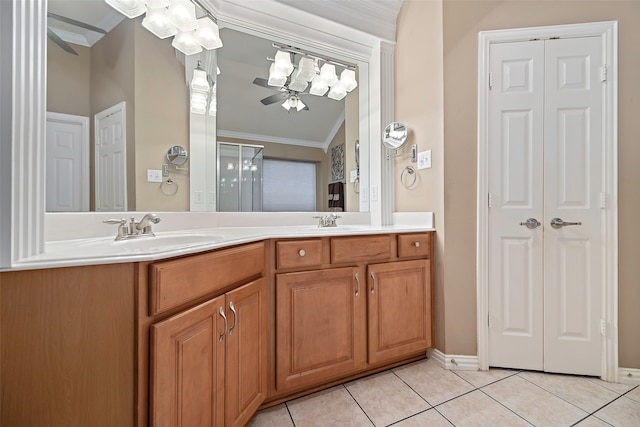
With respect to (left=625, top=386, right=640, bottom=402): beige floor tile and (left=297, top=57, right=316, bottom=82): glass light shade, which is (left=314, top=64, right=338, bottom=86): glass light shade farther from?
(left=625, top=386, right=640, bottom=402): beige floor tile

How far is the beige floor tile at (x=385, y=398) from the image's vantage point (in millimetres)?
1323

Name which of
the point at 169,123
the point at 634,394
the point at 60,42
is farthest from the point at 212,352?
→ the point at 634,394

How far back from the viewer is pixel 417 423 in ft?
4.16

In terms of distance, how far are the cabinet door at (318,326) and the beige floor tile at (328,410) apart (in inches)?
3.6

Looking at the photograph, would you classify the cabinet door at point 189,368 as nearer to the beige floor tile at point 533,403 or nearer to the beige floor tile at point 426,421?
the beige floor tile at point 426,421

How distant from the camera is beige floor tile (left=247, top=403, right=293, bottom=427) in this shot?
1270mm

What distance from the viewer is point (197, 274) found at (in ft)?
3.02

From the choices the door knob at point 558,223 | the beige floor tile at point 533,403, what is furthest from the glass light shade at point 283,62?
the beige floor tile at point 533,403

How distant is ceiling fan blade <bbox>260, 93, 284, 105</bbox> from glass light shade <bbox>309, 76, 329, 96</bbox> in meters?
0.27

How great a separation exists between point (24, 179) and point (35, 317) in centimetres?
39

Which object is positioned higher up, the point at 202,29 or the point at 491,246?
→ the point at 202,29

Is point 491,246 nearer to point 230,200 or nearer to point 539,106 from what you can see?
point 539,106

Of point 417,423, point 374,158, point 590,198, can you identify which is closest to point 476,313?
point 417,423

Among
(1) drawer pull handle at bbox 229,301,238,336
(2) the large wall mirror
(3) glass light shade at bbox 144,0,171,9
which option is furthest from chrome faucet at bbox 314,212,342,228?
(3) glass light shade at bbox 144,0,171,9
